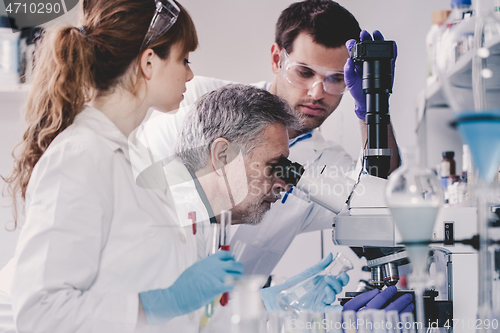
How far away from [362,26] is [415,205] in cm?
161

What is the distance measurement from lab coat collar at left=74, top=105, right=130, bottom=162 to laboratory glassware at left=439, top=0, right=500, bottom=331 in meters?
0.85

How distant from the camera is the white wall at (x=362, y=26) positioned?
214 centimetres

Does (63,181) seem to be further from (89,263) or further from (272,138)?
(272,138)

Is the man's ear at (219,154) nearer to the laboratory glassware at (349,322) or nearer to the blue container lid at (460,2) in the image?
the laboratory glassware at (349,322)

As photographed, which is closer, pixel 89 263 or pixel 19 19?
pixel 89 263

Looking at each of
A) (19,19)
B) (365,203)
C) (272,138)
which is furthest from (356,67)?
(19,19)

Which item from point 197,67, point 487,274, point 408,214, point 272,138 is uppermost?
point 197,67

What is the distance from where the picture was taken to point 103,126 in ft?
3.98

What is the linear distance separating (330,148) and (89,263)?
4.41 feet

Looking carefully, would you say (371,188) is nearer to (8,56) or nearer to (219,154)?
(219,154)

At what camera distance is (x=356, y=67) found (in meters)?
1.41

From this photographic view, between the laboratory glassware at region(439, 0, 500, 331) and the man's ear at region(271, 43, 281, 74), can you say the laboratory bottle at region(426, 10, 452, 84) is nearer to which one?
the man's ear at region(271, 43, 281, 74)

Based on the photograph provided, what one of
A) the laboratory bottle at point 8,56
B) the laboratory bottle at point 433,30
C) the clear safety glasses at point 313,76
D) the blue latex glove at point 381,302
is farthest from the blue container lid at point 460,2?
the laboratory bottle at point 8,56

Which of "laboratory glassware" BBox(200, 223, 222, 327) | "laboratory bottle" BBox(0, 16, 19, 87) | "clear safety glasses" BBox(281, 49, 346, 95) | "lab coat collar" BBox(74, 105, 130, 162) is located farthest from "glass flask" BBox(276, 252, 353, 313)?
"laboratory bottle" BBox(0, 16, 19, 87)
